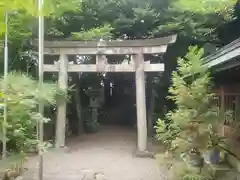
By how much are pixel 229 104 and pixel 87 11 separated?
6.87 meters

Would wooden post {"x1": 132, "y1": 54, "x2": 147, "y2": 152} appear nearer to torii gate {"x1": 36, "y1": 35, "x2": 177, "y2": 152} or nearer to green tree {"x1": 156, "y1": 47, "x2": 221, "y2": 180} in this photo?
torii gate {"x1": 36, "y1": 35, "x2": 177, "y2": 152}

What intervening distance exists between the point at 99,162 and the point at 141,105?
2.22m

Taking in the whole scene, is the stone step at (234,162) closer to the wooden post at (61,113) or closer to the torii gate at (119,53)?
the torii gate at (119,53)

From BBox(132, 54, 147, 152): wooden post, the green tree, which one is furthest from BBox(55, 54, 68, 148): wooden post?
the green tree

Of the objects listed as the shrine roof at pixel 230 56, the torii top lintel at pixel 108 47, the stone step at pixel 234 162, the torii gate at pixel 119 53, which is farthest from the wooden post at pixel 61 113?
the stone step at pixel 234 162

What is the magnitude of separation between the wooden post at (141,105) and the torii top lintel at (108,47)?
11.9 inches

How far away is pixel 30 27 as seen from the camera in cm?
966

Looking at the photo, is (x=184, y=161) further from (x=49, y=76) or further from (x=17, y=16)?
(x=49, y=76)

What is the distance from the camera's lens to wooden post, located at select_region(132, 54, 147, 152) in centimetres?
960

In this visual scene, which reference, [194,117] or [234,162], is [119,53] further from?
[234,162]

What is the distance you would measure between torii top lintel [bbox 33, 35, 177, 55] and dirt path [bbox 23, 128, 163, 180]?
10.4ft

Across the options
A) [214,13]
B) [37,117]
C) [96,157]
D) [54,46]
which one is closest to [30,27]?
[54,46]

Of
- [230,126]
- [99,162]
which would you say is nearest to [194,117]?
[230,126]

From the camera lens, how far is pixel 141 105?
972 centimetres
